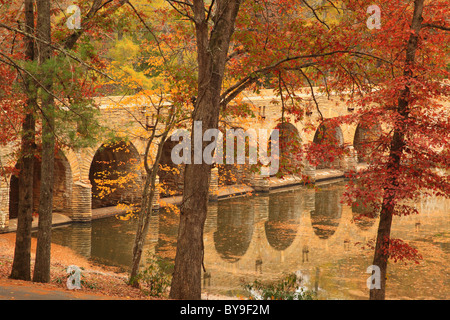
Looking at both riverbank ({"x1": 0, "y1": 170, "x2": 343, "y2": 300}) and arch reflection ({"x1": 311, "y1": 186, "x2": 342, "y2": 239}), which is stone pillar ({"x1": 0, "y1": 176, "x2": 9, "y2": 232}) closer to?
riverbank ({"x1": 0, "y1": 170, "x2": 343, "y2": 300})

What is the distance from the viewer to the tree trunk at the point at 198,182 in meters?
8.68

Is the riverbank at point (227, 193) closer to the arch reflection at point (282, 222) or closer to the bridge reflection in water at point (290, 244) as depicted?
the bridge reflection in water at point (290, 244)

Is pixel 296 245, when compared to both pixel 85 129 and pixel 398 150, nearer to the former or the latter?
pixel 398 150

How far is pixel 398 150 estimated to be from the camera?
9930 millimetres

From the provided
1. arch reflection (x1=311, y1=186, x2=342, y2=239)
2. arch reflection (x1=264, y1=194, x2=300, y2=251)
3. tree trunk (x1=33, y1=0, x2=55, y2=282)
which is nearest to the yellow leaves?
arch reflection (x1=264, y1=194, x2=300, y2=251)

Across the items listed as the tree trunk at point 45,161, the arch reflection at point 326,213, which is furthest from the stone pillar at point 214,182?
the tree trunk at point 45,161

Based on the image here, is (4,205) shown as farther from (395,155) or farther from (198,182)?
(395,155)

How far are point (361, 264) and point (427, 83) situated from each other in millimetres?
8031

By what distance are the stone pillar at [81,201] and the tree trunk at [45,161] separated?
1054 cm

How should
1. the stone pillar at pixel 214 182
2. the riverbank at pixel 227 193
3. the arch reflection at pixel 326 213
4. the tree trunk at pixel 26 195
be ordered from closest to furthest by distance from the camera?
the tree trunk at pixel 26 195 → the riverbank at pixel 227 193 → the arch reflection at pixel 326 213 → the stone pillar at pixel 214 182

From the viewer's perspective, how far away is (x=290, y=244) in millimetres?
19266

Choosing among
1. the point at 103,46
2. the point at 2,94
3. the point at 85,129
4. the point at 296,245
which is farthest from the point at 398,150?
the point at 103,46

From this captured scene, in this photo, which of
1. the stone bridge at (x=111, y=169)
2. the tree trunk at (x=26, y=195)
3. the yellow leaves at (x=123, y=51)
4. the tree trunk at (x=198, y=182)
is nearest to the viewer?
the tree trunk at (x=198, y=182)
